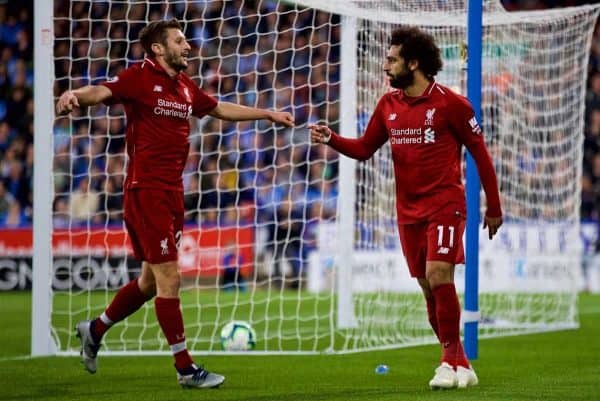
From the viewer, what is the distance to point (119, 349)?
9.90 metres

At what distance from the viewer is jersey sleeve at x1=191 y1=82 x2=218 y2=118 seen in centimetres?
744

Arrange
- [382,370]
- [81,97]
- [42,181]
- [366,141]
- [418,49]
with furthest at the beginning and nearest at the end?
[42,181] < [382,370] < [366,141] < [418,49] < [81,97]

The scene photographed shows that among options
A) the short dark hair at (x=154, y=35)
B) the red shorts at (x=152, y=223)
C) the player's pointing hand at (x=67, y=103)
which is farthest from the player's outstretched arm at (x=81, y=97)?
the red shorts at (x=152, y=223)

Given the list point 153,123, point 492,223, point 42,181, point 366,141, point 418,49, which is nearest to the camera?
point 492,223

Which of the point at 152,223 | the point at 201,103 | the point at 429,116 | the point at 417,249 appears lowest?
the point at 417,249

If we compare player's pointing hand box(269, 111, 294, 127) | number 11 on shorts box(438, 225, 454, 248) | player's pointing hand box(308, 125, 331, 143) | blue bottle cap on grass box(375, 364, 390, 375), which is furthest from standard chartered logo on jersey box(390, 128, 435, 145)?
blue bottle cap on grass box(375, 364, 390, 375)

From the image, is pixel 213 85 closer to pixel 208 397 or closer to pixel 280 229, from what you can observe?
pixel 280 229

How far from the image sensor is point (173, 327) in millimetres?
7047

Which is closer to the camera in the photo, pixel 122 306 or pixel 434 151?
pixel 434 151

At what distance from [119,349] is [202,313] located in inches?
171

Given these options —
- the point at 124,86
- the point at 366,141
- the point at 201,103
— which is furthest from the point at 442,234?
the point at 124,86

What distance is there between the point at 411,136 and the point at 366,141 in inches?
17.1

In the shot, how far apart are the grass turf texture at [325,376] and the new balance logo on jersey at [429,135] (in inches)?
55.6

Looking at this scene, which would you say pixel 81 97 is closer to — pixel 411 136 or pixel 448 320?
pixel 411 136
